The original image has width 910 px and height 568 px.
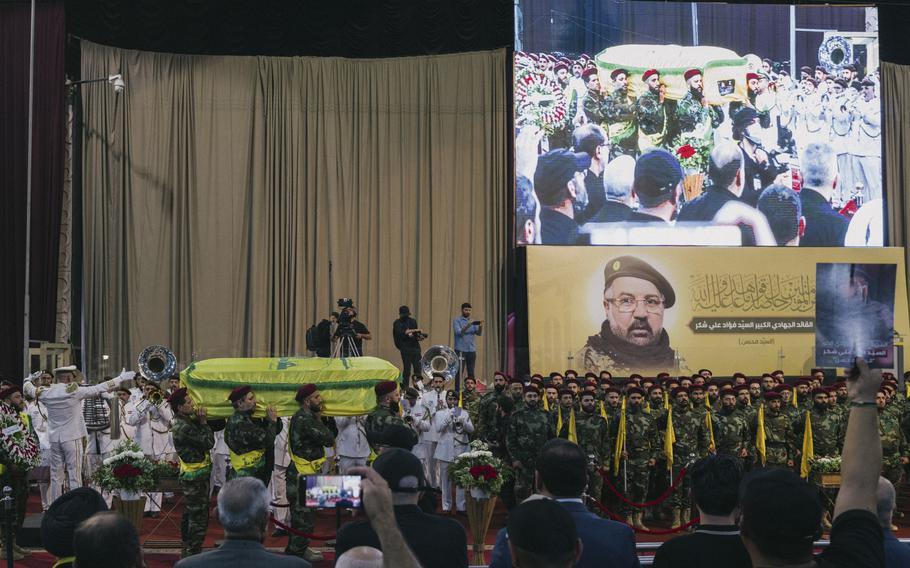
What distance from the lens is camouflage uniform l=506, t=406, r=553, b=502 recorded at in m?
12.7

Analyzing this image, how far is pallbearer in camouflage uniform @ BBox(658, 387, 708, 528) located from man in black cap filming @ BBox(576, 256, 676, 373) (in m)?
8.32

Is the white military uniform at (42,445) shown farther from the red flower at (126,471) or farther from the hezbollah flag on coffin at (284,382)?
the red flower at (126,471)

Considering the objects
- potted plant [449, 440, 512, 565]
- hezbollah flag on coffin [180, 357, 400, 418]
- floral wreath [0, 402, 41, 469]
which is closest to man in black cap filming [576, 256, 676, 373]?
hezbollah flag on coffin [180, 357, 400, 418]

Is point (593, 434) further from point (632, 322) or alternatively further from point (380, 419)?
point (632, 322)

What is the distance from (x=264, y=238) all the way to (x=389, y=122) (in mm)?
3674

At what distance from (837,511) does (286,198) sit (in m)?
21.5

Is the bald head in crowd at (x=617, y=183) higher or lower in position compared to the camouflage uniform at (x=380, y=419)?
higher

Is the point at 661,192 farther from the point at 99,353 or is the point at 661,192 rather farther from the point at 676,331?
the point at 99,353

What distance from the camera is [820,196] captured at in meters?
23.4

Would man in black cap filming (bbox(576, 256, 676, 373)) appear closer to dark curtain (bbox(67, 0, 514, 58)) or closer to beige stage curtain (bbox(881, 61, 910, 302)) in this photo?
dark curtain (bbox(67, 0, 514, 58))

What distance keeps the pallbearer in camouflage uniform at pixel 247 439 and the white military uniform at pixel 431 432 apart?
4.07 metres

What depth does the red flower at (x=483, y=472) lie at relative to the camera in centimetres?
1095

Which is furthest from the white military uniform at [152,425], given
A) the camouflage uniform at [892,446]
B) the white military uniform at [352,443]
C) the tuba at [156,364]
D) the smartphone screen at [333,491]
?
the smartphone screen at [333,491]

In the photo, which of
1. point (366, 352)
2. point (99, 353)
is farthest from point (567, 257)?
point (99, 353)
